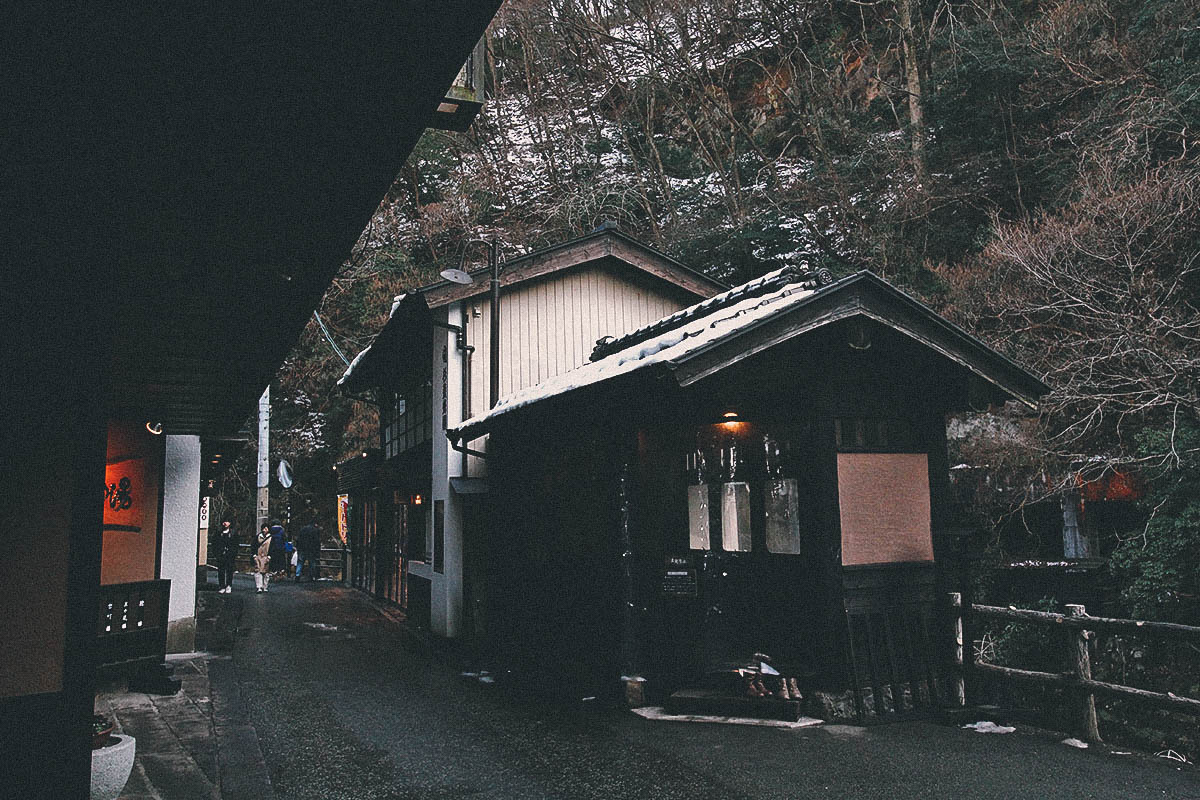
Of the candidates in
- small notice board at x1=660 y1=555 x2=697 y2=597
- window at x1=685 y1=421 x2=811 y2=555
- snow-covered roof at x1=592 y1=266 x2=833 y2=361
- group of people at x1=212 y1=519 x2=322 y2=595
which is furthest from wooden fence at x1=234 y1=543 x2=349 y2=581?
small notice board at x1=660 y1=555 x2=697 y2=597

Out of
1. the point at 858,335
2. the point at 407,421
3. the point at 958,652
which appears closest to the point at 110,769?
the point at 858,335

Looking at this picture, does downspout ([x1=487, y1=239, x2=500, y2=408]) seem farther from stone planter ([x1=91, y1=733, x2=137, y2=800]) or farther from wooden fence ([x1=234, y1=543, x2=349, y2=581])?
wooden fence ([x1=234, y1=543, x2=349, y2=581])

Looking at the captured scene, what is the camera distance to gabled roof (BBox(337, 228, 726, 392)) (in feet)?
49.6

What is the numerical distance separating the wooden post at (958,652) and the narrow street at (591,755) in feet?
1.63

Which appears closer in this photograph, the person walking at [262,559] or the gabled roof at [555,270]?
the gabled roof at [555,270]

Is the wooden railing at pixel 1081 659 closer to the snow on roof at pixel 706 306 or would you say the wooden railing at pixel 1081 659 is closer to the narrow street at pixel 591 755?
the narrow street at pixel 591 755

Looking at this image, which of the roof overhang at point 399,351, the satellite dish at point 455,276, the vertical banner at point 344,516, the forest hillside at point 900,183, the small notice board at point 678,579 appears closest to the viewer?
the small notice board at point 678,579

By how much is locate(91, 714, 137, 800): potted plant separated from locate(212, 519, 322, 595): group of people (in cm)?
1858

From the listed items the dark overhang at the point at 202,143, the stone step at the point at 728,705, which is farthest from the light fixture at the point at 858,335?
the dark overhang at the point at 202,143

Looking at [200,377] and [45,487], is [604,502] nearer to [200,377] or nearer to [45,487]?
[200,377]

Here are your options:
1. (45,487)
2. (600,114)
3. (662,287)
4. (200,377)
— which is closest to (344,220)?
(45,487)

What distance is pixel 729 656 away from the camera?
34.4ft

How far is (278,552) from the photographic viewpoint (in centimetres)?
2830

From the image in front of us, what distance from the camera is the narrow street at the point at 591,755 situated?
643cm
